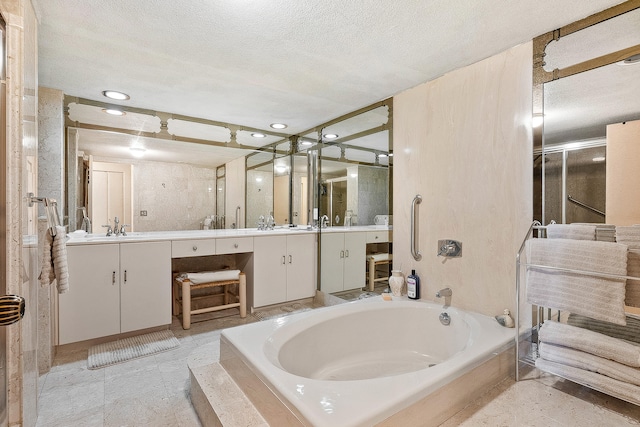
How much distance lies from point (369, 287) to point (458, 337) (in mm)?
1099

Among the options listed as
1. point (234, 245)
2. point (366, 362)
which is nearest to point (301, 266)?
point (234, 245)

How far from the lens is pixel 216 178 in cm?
332

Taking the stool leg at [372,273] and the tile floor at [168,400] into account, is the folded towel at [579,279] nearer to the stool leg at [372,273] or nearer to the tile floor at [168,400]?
the tile floor at [168,400]

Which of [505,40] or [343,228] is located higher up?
[505,40]

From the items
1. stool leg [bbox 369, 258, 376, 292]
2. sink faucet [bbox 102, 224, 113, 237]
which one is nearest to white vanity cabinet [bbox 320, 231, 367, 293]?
stool leg [bbox 369, 258, 376, 292]

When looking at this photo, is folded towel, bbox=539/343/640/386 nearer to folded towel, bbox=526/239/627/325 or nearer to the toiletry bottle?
folded towel, bbox=526/239/627/325

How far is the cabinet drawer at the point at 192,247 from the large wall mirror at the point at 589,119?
2517 mm

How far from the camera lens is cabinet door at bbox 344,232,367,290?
9.86ft

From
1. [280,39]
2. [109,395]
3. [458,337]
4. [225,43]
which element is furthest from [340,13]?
[109,395]

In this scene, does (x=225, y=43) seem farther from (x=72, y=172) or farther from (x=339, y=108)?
(x=72, y=172)

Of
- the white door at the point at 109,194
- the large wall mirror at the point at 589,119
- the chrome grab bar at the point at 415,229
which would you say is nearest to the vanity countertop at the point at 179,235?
the white door at the point at 109,194

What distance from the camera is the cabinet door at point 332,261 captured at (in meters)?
3.31

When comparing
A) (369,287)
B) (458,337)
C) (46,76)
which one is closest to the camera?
(458,337)

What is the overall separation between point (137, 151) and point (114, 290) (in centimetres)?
129
